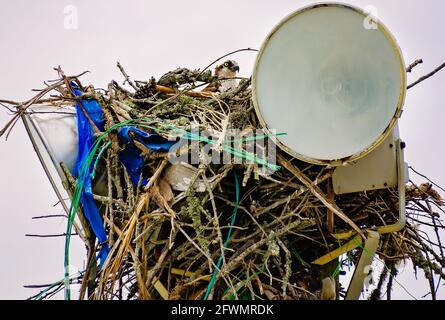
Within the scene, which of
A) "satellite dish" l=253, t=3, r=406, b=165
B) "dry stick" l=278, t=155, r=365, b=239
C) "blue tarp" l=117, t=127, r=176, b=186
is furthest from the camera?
"blue tarp" l=117, t=127, r=176, b=186

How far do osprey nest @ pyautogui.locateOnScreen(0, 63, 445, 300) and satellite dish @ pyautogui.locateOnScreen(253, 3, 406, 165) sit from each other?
0.21 metres

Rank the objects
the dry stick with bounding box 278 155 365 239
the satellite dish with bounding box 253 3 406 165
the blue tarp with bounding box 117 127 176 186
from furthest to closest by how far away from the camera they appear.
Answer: the blue tarp with bounding box 117 127 176 186 < the dry stick with bounding box 278 155 365 239 < the satellite dish with bounding box 253 3 406 165

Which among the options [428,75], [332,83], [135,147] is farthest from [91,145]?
[428,75]

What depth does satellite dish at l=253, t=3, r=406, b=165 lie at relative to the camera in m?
4.48

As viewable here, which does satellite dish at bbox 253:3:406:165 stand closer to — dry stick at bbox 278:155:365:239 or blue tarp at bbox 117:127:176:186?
dry stick at bbox 278:155:365:239

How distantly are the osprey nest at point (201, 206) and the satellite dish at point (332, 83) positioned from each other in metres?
0.21

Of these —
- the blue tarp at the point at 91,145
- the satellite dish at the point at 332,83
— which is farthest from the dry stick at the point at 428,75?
the blue tarp at the point at 91,145

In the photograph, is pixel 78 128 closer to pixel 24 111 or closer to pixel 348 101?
pixel 24 111

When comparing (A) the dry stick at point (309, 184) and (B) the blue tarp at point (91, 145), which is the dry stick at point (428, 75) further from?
(B) the blue tarp at point (91, 145)

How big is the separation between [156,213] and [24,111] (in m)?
1.02

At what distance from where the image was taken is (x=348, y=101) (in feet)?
15.0

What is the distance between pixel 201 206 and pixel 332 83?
89 cm

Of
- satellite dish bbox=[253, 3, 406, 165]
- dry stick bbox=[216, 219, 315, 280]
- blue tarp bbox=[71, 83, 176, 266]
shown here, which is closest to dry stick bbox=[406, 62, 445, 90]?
satellite dish bbox=[253, 3, 406, 165]

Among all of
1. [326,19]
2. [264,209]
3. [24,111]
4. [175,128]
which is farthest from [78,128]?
[326,19]
